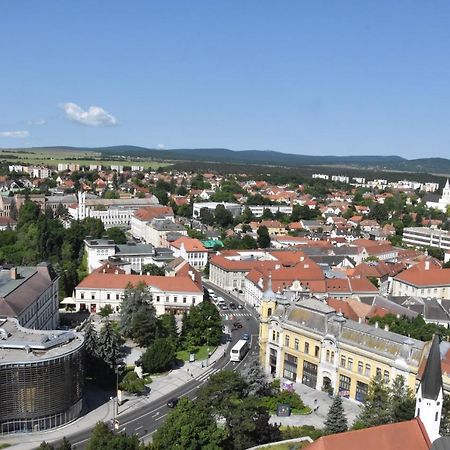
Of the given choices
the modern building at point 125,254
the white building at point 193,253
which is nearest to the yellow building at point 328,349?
the modern building at point 125,254

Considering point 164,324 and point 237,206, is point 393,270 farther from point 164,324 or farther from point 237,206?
point 237,206

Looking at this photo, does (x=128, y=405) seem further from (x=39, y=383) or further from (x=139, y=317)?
(x=139, y=317)

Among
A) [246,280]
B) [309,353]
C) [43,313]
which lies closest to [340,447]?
[309,353]

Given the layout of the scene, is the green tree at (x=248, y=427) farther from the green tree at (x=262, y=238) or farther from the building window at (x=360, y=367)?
the green tree at (x=262, y=238)

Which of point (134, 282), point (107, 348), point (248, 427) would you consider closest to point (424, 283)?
point (134, 282)

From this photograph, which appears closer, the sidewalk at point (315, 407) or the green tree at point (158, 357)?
the sidewalk at point (315, 407)

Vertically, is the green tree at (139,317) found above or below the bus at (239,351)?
above

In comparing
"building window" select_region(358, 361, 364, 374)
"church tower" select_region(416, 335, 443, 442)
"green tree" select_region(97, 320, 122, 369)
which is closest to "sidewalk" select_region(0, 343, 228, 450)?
"green tree" select_region(97, 320, 122, 369)

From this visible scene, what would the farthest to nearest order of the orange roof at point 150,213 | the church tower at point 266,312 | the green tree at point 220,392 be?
the orange roof at point 150,213, the church tower at point 266,312, the green tree at point 220,392
